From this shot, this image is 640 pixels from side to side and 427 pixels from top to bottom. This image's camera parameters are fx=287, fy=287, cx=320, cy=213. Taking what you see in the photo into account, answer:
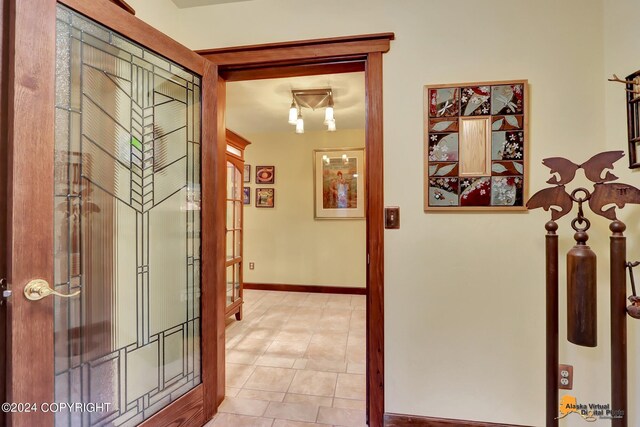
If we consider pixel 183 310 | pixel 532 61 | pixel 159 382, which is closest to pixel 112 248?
pixel 183 310

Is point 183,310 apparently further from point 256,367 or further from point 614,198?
point 614,198

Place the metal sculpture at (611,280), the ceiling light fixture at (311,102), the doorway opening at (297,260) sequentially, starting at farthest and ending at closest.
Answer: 1. the ceiling light fixture at (311,102)
2. the doorway opening at (297,260)
3. the metal sculpture at (611,280)

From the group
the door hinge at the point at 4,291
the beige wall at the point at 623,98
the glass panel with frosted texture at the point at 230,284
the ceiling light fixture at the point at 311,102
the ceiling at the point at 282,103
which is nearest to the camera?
the door hinge at the point at 4,291

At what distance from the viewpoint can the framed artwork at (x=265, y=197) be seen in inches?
180

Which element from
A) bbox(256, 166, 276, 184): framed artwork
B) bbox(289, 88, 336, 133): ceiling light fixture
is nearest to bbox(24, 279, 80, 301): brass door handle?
bbox(289, 88, 336, 133): ceiling light fixture

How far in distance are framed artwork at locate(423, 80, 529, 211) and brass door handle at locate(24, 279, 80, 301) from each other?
1625mm

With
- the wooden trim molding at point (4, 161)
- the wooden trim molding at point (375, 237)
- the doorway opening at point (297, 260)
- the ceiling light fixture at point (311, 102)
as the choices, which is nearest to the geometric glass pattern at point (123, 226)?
the wooden trim molding at point (4, 161)

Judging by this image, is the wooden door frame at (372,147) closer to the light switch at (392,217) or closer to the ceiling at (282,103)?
the light switch at (392,217)

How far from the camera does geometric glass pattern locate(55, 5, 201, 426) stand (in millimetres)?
1109

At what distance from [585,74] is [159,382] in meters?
2.68

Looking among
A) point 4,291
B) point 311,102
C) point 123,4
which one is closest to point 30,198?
point 4,291

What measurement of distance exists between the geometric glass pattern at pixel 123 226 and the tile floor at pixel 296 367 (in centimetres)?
47

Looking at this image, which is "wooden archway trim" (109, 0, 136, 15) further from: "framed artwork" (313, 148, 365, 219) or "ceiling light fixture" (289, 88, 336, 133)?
"framed artwork" (313, 148, 365, 219)

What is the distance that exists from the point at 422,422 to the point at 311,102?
2.95 meters
